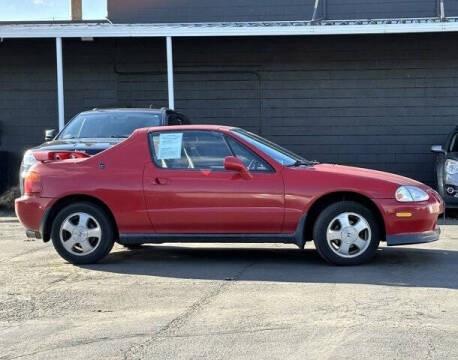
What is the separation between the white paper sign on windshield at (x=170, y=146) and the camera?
24.3 feet

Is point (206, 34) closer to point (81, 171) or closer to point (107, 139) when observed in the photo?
point (107, 139)

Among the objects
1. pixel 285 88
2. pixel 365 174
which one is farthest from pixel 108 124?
pixel 285 88

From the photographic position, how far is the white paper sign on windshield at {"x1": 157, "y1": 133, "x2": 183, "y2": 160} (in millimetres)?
7406

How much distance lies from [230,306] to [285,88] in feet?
32.1

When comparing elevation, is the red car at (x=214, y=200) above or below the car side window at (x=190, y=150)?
below

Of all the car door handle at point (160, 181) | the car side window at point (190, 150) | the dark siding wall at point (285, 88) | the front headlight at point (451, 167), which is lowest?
the front headlight at point (451, 167)

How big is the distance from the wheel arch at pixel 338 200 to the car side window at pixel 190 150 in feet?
3.66

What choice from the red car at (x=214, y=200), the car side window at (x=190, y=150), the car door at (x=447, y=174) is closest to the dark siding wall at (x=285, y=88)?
the car door at (x=447, y=174)

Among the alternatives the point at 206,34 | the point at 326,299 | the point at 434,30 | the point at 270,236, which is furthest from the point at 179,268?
the point at 434,30

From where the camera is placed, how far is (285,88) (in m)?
14.9

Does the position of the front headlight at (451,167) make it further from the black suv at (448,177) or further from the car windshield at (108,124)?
the car windshield at (108,124)

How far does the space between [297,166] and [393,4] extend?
866 centimetres

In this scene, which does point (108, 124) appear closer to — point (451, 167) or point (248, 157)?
point (248, 157)

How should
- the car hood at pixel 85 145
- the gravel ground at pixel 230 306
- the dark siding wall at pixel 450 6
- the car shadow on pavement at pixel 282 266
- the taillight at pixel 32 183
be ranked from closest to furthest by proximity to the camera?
1. the gravel ground at pixel 230 306
2. the car shadow on pavement at pixel 282 266
3. the taillight at pixel 32 183
4. the car hood at pixel 85 145
5. the dark siding wall at pixel 450 6
